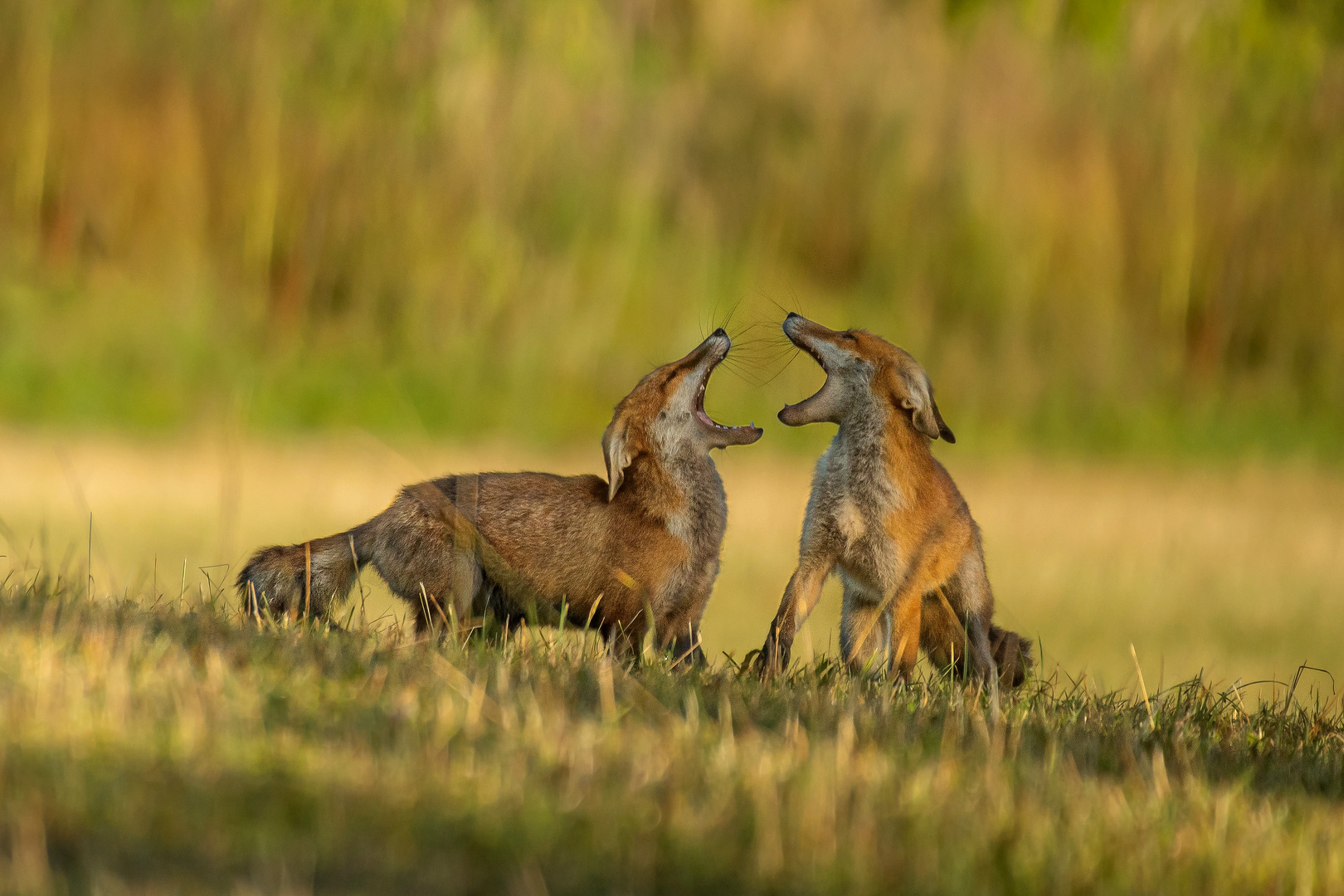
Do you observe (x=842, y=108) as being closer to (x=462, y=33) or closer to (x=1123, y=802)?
(x=462, y=33)

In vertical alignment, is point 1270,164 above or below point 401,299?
above

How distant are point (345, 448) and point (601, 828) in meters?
9.24

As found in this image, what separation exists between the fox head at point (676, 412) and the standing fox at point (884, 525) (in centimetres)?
28

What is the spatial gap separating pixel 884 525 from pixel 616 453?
932 millimetres

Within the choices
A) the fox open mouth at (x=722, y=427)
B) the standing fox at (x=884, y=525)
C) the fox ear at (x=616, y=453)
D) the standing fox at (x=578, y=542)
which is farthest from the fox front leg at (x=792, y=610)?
the fox ear at (x=616, y=453)

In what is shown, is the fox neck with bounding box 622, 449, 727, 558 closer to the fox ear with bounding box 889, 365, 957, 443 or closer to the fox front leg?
the fox front leg

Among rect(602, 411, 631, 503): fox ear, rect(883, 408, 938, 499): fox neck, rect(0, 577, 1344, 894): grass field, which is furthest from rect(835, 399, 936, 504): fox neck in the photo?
rect(0, 577, 1344, 894): grass field

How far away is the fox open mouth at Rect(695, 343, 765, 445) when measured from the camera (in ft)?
16.3

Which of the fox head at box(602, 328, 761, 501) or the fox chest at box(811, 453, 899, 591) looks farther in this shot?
the fox head at box(602, 328, 761, 501)

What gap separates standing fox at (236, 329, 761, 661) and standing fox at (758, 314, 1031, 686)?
335 millimetres

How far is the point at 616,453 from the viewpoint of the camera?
4980 mm

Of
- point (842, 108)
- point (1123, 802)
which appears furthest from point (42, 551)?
point (842, 108)

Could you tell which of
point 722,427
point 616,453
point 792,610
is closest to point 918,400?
point 722,427

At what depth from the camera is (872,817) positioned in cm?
269
